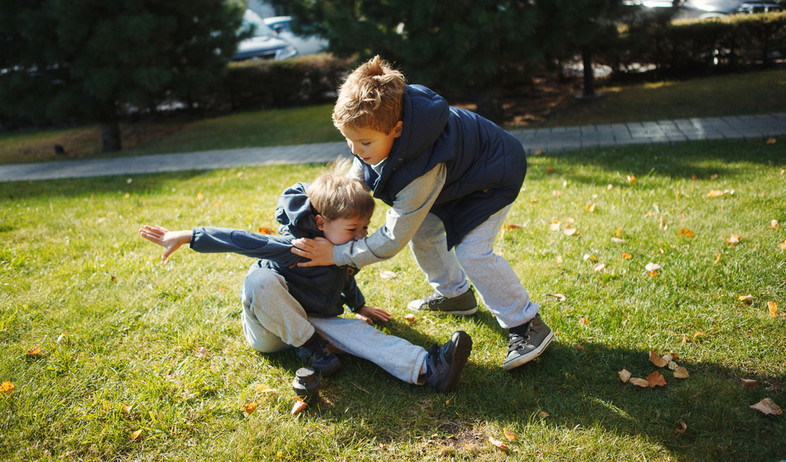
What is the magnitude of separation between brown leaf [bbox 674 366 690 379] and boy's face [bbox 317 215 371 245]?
1.52 meters

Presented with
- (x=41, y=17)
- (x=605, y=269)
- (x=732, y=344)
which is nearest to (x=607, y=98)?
(x=605, y=269)

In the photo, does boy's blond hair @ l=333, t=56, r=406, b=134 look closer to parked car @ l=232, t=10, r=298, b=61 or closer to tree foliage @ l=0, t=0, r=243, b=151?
tree foliage @ l=0, t=0, r=243, b=151

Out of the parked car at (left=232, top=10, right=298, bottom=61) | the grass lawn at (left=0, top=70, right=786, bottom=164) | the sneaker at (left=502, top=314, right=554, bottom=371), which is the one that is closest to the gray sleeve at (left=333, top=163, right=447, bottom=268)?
the sneaker at (left=502, top=314, right=554, bottom=371)

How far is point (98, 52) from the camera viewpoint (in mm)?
8766

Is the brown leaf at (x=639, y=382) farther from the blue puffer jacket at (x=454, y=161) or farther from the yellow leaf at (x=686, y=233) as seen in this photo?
the yellow leaf at (x=686, y=233)

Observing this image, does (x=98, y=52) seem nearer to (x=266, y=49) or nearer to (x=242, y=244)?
(x=266, y=49)

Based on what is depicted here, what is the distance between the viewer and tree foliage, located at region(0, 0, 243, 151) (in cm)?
855

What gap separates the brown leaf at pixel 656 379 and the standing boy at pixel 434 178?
44 centimetres

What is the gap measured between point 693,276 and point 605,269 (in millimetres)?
479

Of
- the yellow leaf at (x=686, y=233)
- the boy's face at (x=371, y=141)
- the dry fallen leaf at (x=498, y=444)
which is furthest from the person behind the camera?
the yellow leaf at (x=686, y=233)

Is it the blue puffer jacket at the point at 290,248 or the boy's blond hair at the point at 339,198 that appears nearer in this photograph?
the blue puffer jacket at the point at 290,248

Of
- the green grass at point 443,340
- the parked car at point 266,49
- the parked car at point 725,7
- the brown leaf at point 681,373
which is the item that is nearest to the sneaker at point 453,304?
the green grass at point 443,340

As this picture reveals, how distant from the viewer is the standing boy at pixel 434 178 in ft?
7.11

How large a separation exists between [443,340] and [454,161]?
37.8 inches
